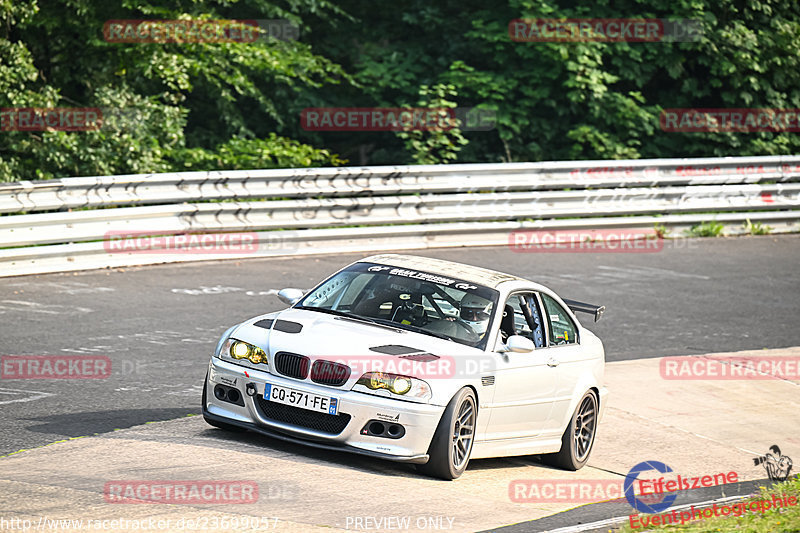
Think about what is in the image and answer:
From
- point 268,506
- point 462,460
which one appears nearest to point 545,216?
point 462,460

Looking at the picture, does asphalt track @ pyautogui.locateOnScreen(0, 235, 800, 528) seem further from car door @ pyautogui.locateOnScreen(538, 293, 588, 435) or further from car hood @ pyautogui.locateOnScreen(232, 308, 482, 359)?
car door @ pyautogui.locateOnScreen(538, 293, 588, 435)

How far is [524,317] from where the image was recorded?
30.6 feet

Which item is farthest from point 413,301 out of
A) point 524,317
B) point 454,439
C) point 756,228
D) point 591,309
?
point 756,228

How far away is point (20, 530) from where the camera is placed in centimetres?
596

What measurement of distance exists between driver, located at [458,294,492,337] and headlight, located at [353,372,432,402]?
969 millimetres

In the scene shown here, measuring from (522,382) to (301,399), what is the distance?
5.76 ft

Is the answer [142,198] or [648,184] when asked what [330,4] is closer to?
[648,184]

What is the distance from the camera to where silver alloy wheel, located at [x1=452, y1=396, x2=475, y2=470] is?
316 inches

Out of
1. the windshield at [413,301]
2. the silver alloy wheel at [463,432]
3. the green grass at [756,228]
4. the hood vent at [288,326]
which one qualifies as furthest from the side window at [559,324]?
the green grass at [756,228]

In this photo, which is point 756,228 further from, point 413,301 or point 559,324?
point 413,301

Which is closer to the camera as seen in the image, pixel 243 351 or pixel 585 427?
pixel 243 351

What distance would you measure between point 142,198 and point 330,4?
9.17 metres

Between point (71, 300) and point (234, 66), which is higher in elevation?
point (234, 66)

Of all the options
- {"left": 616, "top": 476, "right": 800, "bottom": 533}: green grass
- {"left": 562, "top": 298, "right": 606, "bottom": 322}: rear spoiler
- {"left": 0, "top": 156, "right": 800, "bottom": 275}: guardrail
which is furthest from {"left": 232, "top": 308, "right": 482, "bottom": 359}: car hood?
{"left": 0, "top": 156, "right": 800, "bottom": 275}: guardrail
